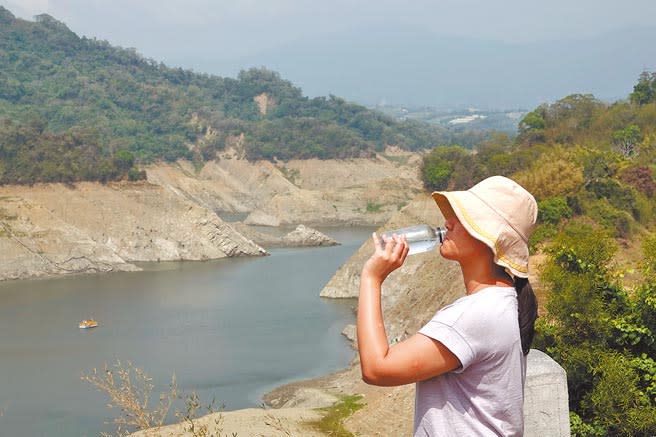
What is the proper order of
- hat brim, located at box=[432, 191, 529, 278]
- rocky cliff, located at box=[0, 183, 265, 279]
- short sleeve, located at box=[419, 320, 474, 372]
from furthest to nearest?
1. rocky cliff, located at box=[0, 183, 265, 279]
2. hat brim, located at box=[432, 191, 529, 278]
3. short sleeve, located at box=[419, 320, 474, 372]

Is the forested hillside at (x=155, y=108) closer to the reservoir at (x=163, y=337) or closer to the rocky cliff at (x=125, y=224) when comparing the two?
the rocky cliff at (x=125, y=224)

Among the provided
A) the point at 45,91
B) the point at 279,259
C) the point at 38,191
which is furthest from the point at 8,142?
the point at 45,91

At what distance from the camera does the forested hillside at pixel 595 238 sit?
9.20 m

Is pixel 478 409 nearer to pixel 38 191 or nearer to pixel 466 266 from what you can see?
pixel 466 266

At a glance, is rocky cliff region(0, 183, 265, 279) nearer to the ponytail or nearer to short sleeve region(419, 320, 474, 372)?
the ponytail

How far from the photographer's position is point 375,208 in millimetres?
65562

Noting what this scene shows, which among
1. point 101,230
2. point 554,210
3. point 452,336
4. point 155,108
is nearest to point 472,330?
point 452,336

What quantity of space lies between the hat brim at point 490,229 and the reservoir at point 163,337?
16.4 meters

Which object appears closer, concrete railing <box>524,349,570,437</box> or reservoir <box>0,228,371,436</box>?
concrete railing <box>524,349,570,437</box>

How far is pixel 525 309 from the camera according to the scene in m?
2.56

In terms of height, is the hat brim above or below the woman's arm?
above

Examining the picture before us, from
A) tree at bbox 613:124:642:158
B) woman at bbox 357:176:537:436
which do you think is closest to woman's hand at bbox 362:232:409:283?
woman at bbox 357:176:537:436

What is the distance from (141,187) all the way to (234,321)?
2136 cm

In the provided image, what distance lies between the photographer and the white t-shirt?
2.34m
